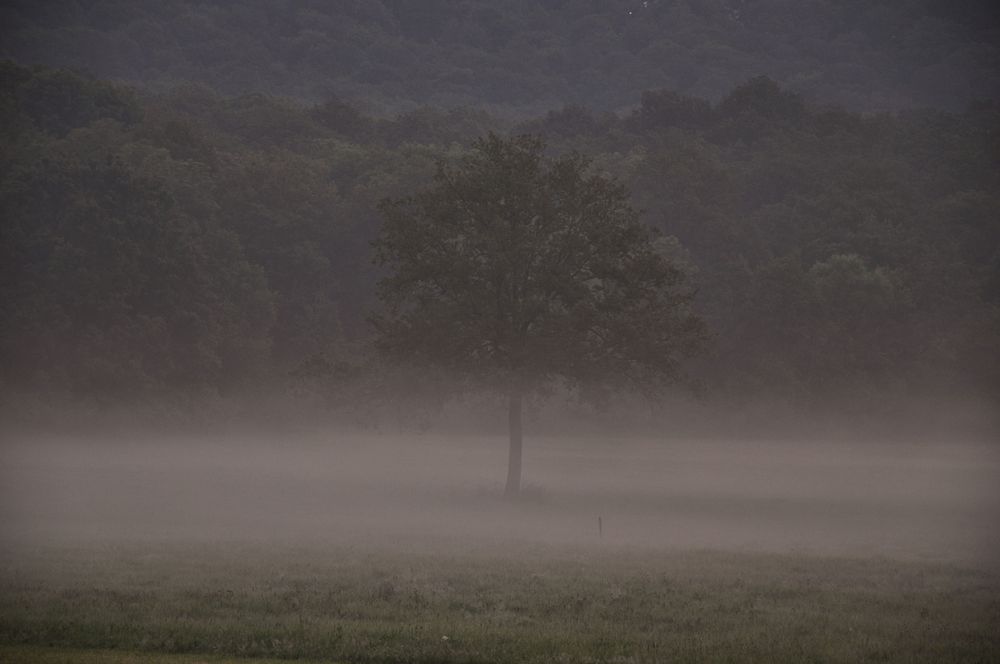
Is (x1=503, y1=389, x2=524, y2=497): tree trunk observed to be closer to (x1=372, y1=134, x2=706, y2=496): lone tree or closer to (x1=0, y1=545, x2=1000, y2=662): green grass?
(x1=372, y1=134, x2=706, y2=496): lone tree

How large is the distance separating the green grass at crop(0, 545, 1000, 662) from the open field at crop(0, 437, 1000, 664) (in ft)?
0.19

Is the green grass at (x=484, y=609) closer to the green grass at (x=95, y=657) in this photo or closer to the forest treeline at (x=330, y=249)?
the green grass at (x=95, y=657)

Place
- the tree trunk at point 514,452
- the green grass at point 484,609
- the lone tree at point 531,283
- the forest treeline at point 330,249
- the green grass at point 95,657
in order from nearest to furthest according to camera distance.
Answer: the green grass at point 95,657, the green grass at point 484,609, the lone tree at point 531,283, the tree trunk at point 514,452, the forest treeline at point 330,249

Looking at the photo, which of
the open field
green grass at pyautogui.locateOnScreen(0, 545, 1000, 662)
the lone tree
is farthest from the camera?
the lone tree

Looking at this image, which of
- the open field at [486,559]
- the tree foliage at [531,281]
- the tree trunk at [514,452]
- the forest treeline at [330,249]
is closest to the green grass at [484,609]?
the open field at [486,559]

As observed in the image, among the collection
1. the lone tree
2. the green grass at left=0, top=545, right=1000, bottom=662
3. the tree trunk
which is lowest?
the green grass at left=0, top=545, right=1000, bottom=662

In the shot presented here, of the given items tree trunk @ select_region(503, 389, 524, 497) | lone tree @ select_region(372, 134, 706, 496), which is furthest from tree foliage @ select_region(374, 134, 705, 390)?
tree trunk @ select_region(503, 389, 524, 497)

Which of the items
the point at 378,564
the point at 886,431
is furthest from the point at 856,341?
the point at 378,564

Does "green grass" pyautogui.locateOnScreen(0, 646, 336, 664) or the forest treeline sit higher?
the forest treeline

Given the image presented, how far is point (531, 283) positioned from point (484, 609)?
2165cm

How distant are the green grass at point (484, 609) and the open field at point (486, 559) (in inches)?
2.3

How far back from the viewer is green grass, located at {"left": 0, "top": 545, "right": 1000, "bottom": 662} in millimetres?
13359

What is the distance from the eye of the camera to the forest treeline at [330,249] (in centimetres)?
6350

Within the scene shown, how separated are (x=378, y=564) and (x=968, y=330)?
6620cm
